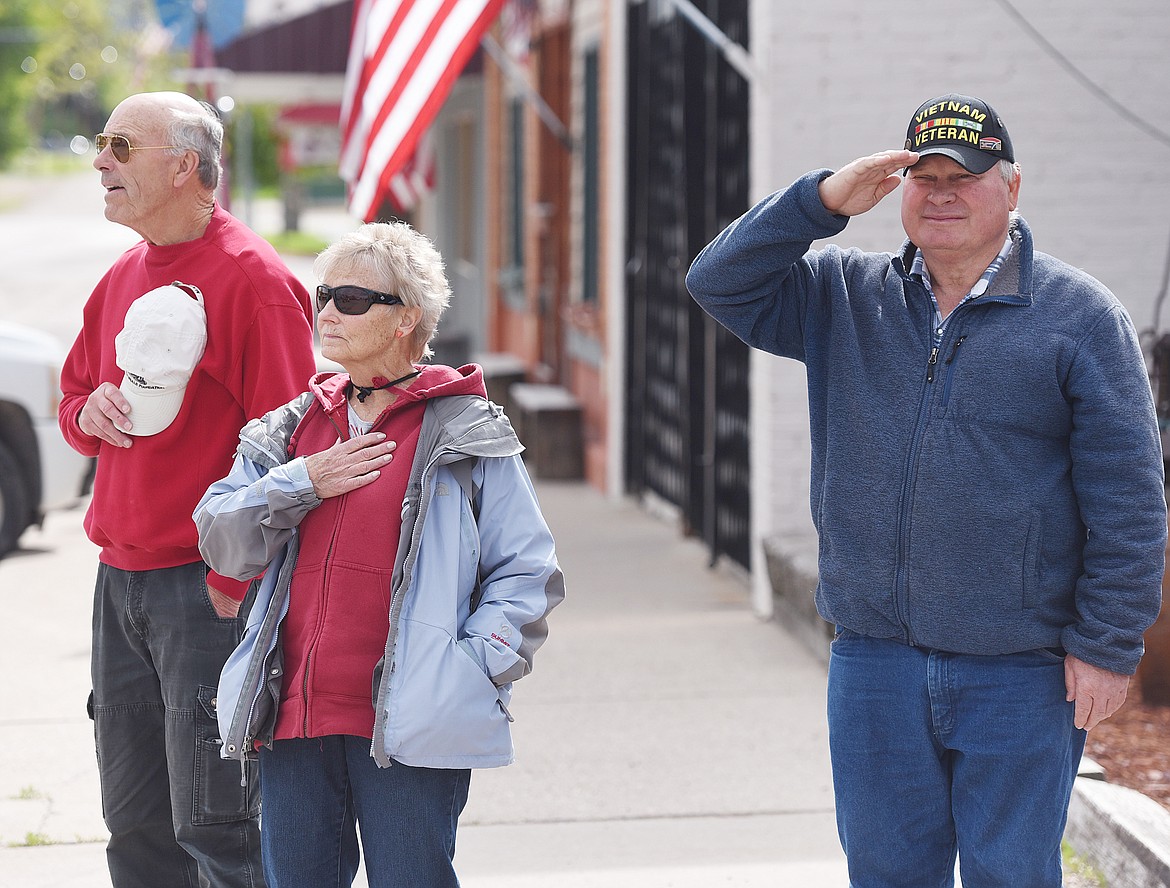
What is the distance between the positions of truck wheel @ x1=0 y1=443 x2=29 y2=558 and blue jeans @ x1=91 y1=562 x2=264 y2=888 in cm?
511

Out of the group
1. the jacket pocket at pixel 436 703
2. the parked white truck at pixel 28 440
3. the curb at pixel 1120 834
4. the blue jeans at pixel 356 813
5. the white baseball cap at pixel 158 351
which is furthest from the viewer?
the parked white truck at pixel 28 440

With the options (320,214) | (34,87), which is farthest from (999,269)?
(34,87)

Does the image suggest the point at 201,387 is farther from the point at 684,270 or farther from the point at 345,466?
the point at 684,270

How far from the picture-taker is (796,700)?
5.89 meters

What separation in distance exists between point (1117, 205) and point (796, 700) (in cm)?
253

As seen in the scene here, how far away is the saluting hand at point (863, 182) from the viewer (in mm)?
2842

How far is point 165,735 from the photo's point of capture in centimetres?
343

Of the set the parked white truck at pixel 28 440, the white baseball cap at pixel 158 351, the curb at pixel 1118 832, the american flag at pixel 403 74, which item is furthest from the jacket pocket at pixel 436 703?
the parked white truck at pixel 28 440

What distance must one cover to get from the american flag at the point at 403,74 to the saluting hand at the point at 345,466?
3.25 metres

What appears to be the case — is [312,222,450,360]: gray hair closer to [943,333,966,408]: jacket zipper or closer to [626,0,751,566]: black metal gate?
[943,333,966,408]: jacket zipper

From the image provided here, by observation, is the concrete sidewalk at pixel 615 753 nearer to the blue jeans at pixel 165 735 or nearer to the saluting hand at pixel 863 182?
the blue jeans at pixel 165 735

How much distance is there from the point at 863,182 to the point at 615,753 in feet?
9.61

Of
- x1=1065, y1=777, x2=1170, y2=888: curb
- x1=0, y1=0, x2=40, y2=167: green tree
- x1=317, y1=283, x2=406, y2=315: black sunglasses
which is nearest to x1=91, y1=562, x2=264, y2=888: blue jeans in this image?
x1=317, y1=283, x2=406, y2=315: black sunglasses

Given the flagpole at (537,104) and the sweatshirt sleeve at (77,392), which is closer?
the sweatshirt sleeve at (77,392)
